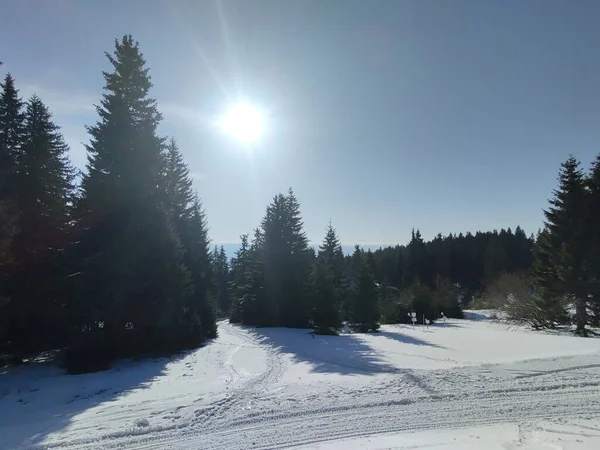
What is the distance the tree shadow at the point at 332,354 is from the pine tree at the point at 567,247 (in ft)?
45.7

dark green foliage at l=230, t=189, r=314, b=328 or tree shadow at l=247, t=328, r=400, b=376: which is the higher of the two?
dark green foliage at l=230, t=189, r=314, b=328

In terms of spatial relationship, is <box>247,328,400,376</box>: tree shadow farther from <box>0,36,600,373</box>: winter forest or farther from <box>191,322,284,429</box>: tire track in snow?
<box>0,36,600,373</box>: winter forest

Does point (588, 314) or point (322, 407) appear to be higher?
point (588, 314)

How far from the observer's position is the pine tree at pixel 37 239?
1377cm

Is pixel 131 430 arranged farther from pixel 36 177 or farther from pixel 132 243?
pixel 36 177

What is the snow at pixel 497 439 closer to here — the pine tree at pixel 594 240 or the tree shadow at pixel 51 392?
the tree shadow at pixel 51 392

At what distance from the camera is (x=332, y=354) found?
561 inches

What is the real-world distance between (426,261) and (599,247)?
131ft

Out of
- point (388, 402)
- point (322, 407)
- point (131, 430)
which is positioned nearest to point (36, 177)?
point (131, 430)

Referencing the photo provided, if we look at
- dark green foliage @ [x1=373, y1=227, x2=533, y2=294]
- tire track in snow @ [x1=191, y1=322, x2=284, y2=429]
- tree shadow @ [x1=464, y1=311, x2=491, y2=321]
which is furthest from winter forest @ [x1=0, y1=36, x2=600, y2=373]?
dark green foliage @ [x1=373, y1=227, x2=533, y2=294]

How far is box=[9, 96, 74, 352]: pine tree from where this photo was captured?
45.2ft

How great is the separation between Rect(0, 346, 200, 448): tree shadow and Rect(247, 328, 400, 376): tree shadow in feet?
17.2

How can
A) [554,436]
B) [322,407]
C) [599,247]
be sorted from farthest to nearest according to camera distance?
[599,247] → [322,407] → [554,436]

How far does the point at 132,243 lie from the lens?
1448 cm
